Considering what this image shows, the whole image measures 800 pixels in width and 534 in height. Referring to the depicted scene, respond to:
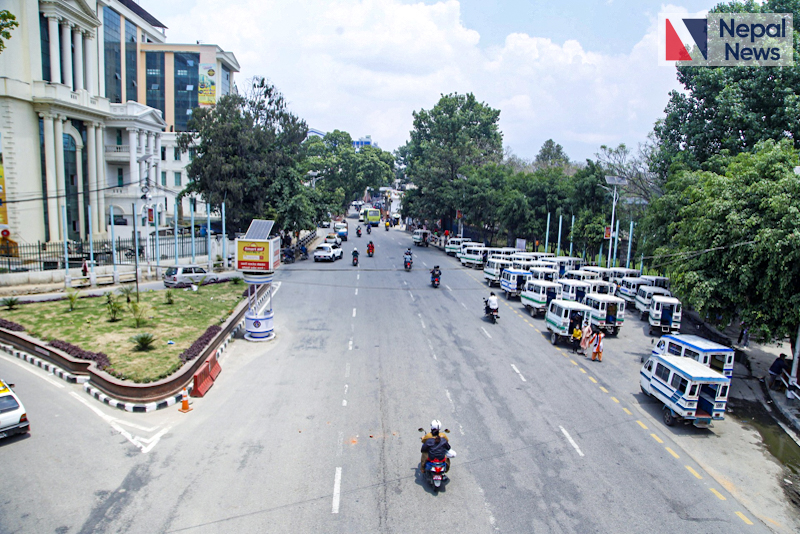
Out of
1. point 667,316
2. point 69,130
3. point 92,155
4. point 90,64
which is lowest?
point 667,316

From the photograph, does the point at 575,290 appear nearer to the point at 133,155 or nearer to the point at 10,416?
the point at 10,416

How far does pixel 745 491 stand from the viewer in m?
11.4

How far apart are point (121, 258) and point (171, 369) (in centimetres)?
2622

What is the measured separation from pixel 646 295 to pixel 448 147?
138ft

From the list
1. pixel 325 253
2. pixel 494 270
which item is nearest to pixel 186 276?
pixel 325 253

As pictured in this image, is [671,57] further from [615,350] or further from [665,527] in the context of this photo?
[665,527]

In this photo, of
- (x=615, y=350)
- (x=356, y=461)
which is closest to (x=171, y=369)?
(x=356, y=461)

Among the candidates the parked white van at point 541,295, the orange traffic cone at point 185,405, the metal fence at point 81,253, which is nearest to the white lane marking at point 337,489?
the orange traffic cone at point 185,405

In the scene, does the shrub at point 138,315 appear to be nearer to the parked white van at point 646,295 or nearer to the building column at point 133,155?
the parked white van at point 646,295

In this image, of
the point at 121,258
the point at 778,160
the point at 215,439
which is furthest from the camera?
the point at 121,258

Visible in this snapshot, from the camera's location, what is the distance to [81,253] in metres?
34.9

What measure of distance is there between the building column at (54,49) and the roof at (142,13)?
1138 inches

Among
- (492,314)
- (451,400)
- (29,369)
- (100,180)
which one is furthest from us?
(100,180)

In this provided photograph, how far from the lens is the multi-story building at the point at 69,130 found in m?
38.2
